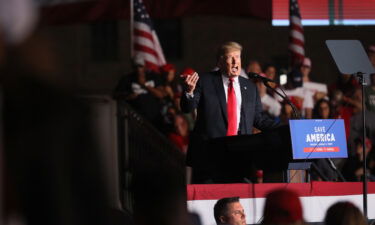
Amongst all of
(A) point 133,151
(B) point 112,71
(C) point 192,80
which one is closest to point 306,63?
(A) point 133,151

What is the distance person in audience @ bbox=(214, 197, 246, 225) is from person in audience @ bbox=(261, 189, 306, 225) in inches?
112

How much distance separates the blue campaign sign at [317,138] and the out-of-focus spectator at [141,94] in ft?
13.8

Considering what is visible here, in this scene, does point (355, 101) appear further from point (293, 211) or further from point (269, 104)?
point (293, 211)

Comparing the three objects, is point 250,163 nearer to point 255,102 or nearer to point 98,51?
point 255,102

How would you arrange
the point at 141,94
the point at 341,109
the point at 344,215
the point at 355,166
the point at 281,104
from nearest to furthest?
the point at 344,215
the point at 355,166
the point at 141,94
the point at 341,109
the point at 281,104

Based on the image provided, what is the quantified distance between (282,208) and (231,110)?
4.39m

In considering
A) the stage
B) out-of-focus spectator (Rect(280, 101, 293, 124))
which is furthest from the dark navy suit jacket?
out-of-focus spectator (Rect(280, 101, 293, 124))

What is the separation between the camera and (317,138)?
7414 millimetres

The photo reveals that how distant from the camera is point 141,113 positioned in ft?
38.1

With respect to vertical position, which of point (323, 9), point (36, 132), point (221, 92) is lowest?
point (221, 92)

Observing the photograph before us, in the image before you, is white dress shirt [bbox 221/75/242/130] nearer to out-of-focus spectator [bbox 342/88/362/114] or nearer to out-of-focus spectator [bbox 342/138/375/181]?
out-of-focus spectator [bbox 342/138/375/181]

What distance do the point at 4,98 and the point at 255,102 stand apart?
6.65 meters

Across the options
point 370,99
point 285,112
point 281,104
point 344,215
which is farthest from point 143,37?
point 344,215

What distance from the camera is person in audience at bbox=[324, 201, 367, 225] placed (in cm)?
385
